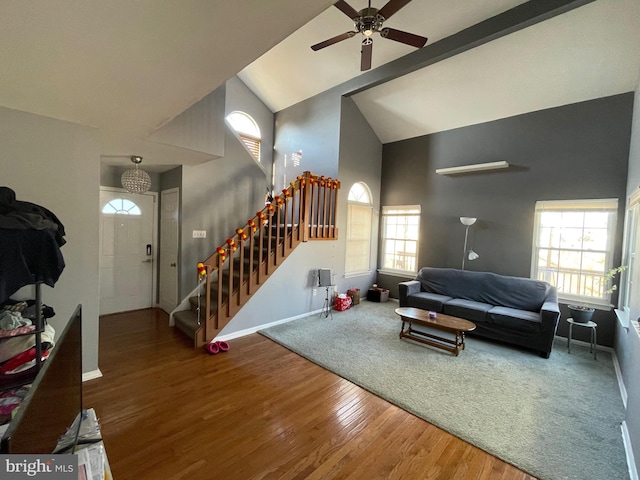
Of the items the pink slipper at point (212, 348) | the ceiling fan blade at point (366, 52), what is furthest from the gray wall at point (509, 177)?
the pink slipper at point (212, 348)

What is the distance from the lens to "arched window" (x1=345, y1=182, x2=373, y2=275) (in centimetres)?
549

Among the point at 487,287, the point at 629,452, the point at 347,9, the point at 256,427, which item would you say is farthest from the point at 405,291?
the point at 347,9

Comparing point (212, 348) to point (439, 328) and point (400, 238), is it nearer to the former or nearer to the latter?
point (439, 328)

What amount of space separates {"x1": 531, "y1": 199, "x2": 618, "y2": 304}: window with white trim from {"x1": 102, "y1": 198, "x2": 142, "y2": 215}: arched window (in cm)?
645

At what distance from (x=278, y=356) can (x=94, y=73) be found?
9.63 ft

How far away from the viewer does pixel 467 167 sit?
15.7 ft

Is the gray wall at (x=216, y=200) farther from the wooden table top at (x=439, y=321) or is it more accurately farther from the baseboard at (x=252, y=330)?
the wooden table top at (x=439, y=321)

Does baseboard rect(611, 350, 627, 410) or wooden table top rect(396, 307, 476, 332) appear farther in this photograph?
wooden table top rect(396, 307, 476, 332)

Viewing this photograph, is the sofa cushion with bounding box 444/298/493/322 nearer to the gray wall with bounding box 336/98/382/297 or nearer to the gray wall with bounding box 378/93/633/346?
the gray wall with bounding box 378/93/633/346

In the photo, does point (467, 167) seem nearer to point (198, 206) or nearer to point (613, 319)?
point (613, 319)

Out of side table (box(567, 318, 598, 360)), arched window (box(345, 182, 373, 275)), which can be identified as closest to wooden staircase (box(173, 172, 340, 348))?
arched window (box(345, 182, 373, 275))

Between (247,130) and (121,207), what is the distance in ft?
9.56

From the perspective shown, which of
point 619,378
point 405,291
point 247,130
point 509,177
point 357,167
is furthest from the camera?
point 247,130

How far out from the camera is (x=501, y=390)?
8.74 feet
